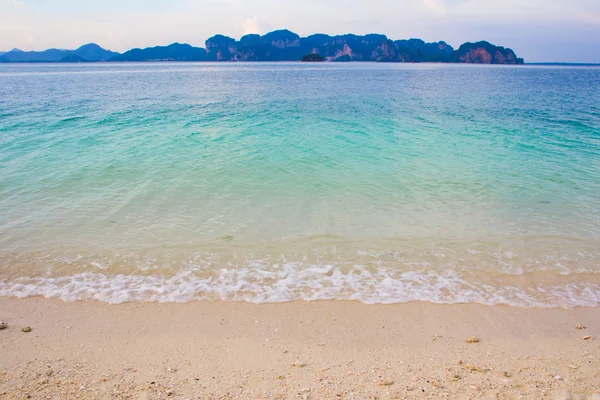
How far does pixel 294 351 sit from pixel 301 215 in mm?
4993

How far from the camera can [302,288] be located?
6.30 metres

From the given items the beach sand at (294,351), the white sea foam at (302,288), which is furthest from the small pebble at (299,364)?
the white sea foam at (302,288)

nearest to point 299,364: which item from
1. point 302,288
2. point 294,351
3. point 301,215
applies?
point 294,351

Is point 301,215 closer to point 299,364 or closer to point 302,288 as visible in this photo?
point 302,288

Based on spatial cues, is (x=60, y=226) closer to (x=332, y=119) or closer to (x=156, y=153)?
(x=156, y=153)

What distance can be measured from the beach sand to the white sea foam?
0.23 m

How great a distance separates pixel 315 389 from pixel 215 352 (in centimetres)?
152

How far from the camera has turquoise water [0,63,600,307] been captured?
21.2 feet

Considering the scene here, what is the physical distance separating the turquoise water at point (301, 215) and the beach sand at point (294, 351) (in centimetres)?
47

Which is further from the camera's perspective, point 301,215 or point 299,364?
point 301,215

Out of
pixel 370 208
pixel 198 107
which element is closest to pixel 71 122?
pixel 198 107

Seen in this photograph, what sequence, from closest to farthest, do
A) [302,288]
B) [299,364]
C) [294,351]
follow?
1. [299,364]
2. [294,351]
3. [302,288]

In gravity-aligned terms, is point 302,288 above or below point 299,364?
below

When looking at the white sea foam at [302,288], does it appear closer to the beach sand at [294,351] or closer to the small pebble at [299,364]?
the beach sand at [294,351]
